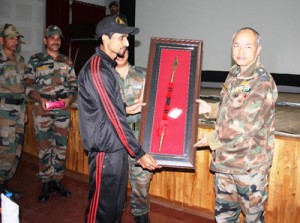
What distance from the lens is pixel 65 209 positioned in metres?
2.64

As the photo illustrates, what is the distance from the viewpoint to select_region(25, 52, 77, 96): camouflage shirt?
2.77 m

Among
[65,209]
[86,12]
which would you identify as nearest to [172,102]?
[65,209]

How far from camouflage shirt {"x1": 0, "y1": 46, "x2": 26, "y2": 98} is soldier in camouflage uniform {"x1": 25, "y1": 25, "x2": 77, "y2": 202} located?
12cm

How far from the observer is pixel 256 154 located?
1.59 metres

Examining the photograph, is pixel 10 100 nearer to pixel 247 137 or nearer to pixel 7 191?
pixel 7 191

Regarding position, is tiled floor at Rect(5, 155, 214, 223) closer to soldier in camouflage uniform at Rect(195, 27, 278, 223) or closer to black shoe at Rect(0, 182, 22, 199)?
black shoe at Rect(0, 182, 22, 199)

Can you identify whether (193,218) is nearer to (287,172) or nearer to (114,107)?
(287,172)

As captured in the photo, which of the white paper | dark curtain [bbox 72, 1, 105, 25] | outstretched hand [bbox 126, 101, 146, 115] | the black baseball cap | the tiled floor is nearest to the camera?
the white paper

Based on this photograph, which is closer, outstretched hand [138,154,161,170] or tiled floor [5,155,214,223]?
outstretched hand [138,154,161,170]

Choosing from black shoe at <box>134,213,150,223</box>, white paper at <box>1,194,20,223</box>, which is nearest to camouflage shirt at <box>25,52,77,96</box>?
black shoe at <box>134,213,150,223</box>

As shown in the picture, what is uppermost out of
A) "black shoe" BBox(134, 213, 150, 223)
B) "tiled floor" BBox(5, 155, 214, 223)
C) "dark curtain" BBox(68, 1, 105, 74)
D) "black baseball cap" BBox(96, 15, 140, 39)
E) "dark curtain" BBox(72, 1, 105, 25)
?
"dark curtain" BBox(72, 1, 105, 25)

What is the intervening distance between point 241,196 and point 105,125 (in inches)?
33.3

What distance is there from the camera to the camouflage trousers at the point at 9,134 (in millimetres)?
2812

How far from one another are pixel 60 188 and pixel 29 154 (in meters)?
1.21
